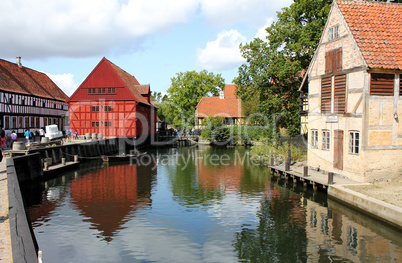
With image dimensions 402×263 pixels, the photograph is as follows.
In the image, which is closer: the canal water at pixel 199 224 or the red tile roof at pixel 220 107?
the canal water at pixel 199 224

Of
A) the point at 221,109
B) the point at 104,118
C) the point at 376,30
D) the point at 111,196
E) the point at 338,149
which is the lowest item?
the point at 111,196

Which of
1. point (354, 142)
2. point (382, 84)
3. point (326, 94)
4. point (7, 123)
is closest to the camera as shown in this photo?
point (382, 84)

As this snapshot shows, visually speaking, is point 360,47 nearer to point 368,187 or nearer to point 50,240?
point 368,187

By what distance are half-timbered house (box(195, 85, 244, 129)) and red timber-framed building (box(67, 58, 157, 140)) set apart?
19.4m

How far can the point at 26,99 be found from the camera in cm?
4538

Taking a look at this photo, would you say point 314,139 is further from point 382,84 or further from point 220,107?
point 220,107

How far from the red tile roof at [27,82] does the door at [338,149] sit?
36144 mm

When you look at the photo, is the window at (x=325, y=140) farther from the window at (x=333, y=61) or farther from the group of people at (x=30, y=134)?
the group of people at (x=30, y=134)

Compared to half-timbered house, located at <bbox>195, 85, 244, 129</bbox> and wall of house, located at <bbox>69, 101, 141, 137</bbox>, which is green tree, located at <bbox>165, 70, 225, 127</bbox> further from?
wall of house, located at <bbox>69, 101, 141, 137</bbox>

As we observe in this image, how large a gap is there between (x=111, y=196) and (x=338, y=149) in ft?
45.0

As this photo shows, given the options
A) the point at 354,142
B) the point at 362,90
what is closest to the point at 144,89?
the point at 354,142

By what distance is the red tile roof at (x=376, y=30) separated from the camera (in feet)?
59.1

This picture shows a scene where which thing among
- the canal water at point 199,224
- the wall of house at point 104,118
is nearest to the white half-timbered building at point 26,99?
the wall of house at point 104,118

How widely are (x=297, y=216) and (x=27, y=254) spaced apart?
39.4 feet
